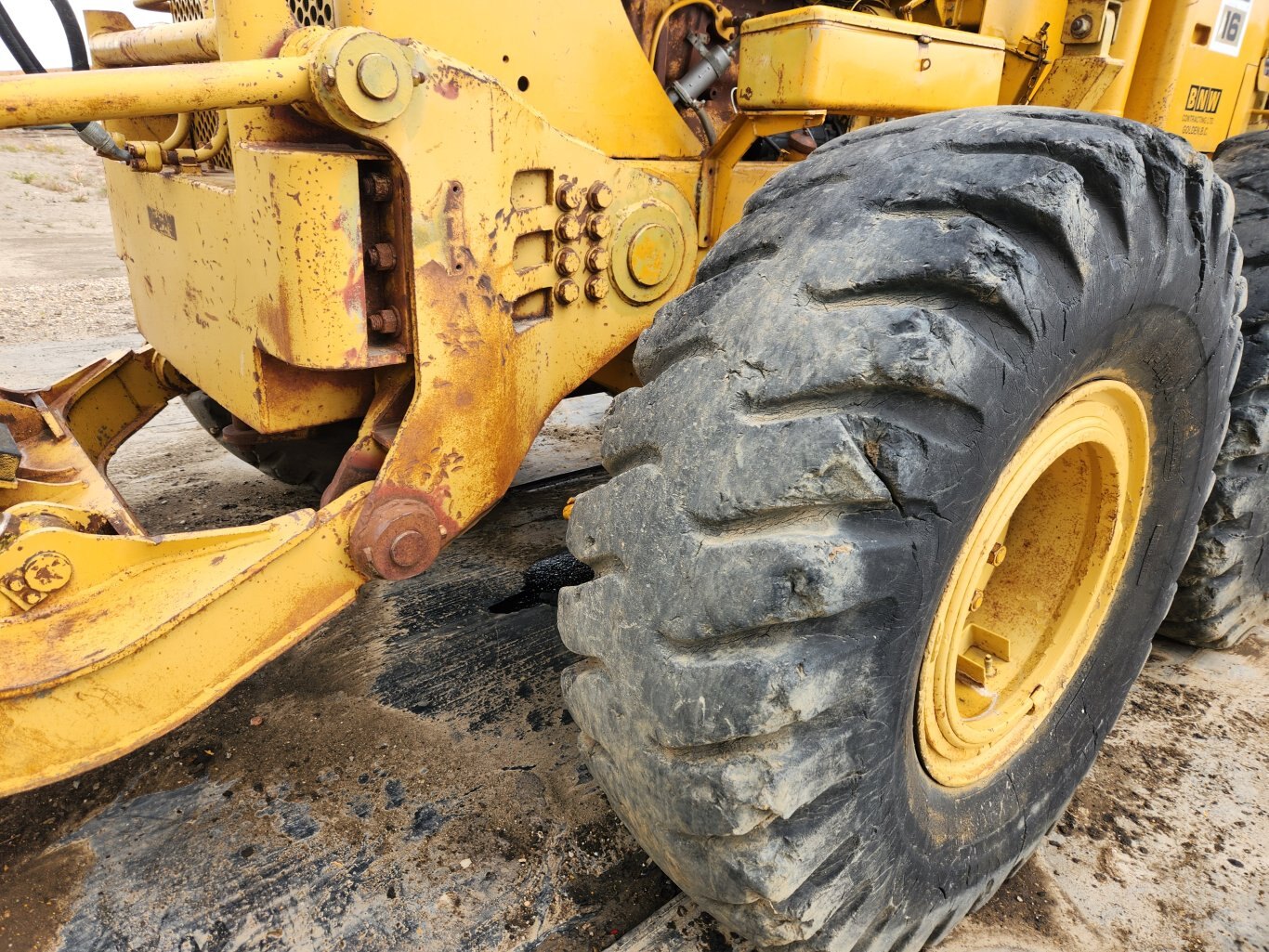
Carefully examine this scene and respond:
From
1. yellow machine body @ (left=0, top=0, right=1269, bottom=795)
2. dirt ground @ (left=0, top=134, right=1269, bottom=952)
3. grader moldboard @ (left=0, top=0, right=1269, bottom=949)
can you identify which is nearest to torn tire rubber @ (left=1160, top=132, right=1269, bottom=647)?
grader moldboard @ (left=0, top=0, right=1269, bottom=949)

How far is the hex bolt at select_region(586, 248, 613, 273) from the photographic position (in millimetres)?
1881

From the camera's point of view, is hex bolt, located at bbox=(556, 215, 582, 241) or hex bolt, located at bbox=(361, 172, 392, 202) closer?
hex bolt, located at bbox=(361, 172, 392, 202)

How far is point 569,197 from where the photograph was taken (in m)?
1.78

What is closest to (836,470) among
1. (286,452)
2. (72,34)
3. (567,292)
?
(567,292)

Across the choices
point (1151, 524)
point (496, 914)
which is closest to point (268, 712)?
point (496, 914)

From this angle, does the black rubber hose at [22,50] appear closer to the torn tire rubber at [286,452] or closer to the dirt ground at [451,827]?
the torn tire rubber at [286,452]

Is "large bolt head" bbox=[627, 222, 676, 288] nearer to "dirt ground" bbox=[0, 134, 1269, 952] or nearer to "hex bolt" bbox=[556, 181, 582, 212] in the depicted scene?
"hex bolt" bbox=[556, 181, 582, 212]

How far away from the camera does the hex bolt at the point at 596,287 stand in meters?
1.90

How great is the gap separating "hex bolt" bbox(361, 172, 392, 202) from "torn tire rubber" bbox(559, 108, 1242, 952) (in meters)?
0.53

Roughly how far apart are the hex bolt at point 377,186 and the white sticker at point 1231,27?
2.69 m

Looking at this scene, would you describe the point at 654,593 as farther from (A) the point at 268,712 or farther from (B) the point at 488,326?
(A) the point at 268,712

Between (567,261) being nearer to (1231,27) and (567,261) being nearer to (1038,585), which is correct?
(1038,585)

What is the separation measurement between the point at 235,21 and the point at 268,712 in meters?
1.66

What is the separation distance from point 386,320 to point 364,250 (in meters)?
0.13
